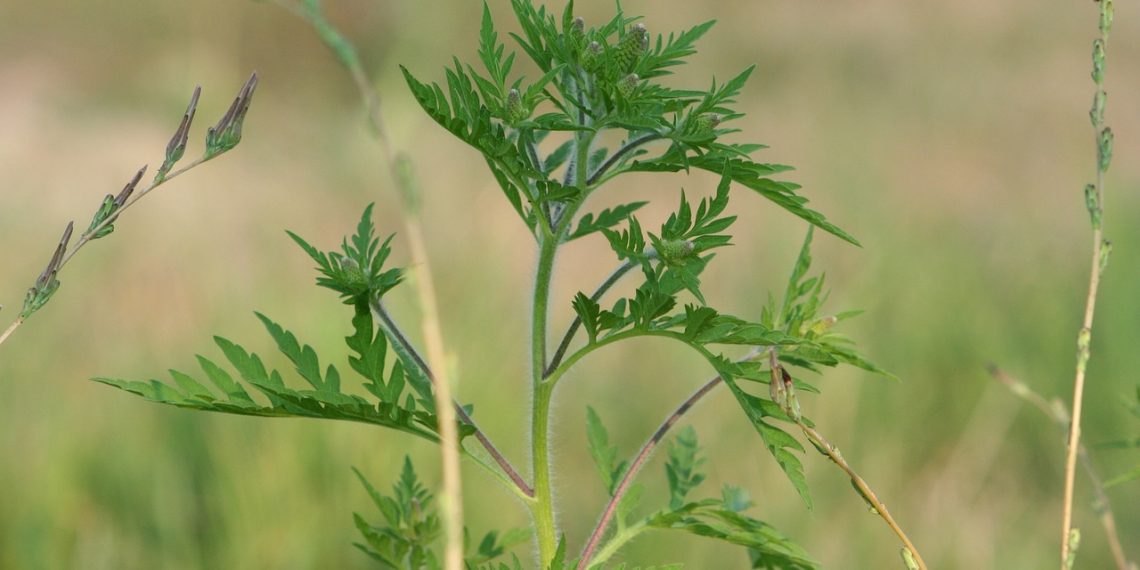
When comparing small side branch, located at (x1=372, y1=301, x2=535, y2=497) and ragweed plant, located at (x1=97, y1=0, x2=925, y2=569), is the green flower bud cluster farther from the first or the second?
small side branch, located at (x1=372, y1=301, x2=535, y2=497)

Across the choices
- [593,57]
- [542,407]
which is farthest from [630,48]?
[542,407]

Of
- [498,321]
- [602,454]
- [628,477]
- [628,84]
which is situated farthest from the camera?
[498,321]

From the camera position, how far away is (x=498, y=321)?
3.54 meters

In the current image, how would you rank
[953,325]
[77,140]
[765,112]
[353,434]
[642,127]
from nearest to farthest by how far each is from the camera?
1. [642,127]
2. [353,434]
3. [953,325]
4. [77,140]
5. [765,112]

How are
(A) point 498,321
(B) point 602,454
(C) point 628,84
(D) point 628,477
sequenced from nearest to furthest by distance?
(C) point 628,84 < (D) point 628,477 < (B) point 602,454 < (A) point 498,321

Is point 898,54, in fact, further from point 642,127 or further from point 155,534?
point 642,127

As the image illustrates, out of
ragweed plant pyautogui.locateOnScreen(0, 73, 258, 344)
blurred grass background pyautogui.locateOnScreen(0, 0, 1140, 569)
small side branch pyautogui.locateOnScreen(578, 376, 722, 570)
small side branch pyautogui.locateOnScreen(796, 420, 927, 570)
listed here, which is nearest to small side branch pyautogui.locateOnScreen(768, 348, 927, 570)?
small side branch pyautogui.locateOnScreen(796, 420, 927, 570)

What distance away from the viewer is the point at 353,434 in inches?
108

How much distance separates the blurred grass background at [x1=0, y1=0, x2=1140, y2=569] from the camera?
267cm

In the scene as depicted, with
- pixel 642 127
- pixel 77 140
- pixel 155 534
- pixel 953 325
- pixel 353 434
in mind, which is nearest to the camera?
pixel 642 127

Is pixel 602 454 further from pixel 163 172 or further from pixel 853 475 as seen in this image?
pixel 163 172

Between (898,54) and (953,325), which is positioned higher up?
(898,54)

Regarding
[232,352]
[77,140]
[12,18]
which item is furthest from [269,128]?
[232,352]

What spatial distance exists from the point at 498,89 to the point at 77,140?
25.2ft
